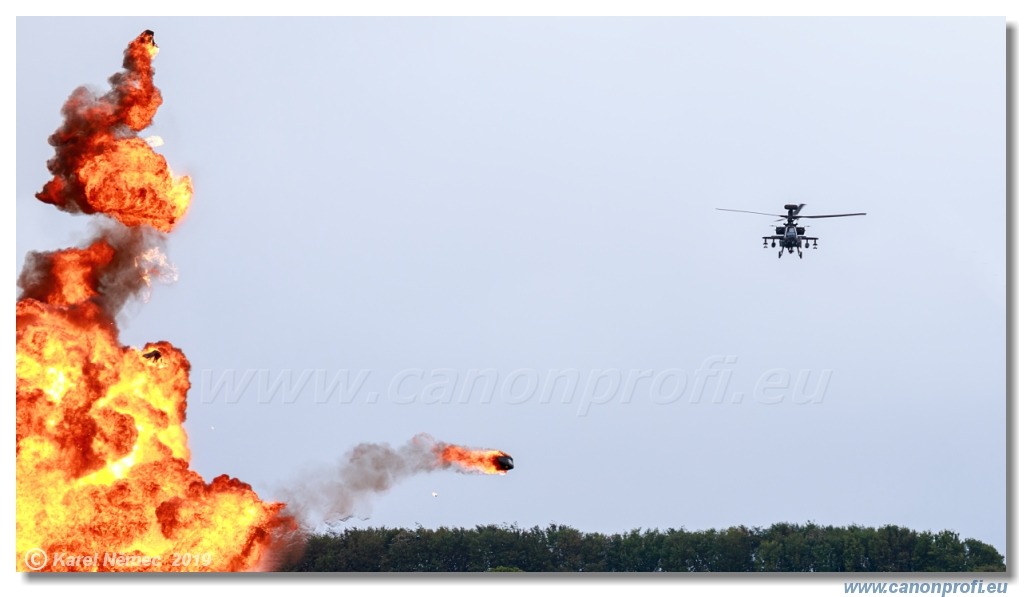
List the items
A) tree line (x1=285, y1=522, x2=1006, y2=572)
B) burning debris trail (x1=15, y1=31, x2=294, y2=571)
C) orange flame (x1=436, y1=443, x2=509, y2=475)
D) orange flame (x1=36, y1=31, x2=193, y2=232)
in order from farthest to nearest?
tree line (x1=285, y1=522, x2=1006, y2=572) → orange flame (x1=436, y1=443, x2=509, y2=475) → orange flame (x1=36, y1=31, x2=193, y2=232) → burning debris trail (x1=15, y1=31, x2=294, y2=571)

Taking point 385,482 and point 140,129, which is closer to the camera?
point 140,129

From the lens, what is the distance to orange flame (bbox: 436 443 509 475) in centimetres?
9700

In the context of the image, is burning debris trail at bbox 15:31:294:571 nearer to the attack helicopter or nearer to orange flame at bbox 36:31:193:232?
orange flame at bbox 36:31:193:232

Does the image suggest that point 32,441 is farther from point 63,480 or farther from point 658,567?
point 658,567

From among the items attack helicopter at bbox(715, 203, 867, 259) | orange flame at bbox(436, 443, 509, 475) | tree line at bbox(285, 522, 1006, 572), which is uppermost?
attack helicopter at bbox(715, 203, 867, 259)

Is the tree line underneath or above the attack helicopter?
underneath

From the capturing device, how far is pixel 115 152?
90688 mm

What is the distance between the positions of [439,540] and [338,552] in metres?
7.09

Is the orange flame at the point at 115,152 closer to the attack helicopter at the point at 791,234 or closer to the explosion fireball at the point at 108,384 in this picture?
the explosion fireball at the point at 108,384

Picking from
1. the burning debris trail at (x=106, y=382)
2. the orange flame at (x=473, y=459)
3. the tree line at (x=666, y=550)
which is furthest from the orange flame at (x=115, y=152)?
the tree line at (x=666, y=550)

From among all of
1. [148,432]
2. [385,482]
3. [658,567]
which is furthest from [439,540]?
[148,432]

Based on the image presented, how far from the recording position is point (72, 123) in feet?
297

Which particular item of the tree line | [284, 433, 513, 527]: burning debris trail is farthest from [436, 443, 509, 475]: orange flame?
the tree line

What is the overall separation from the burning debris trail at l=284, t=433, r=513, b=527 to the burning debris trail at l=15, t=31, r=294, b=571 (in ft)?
20.9
